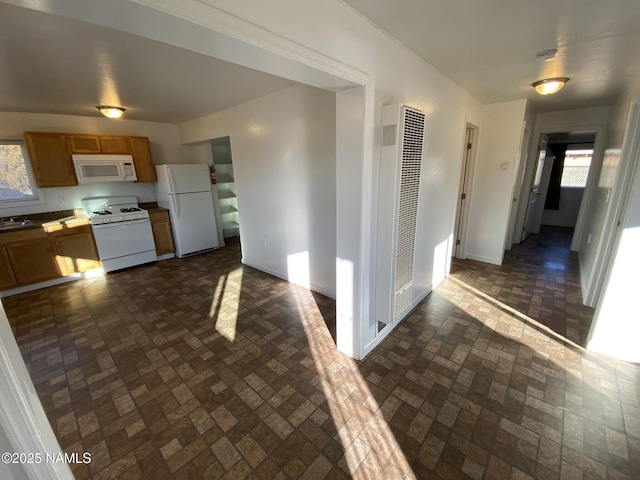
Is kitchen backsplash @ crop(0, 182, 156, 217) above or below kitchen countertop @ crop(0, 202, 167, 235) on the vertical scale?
above

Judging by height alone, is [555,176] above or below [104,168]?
below

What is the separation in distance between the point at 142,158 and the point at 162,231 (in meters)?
1.23

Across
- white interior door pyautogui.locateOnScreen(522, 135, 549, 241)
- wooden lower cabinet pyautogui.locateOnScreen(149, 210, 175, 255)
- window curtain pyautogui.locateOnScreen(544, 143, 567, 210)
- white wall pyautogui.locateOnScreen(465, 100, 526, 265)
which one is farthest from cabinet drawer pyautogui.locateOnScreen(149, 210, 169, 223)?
window curtain pyautogui.locateOnScreen(544, 143, 567, 210)

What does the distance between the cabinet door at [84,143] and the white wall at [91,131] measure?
0.30m

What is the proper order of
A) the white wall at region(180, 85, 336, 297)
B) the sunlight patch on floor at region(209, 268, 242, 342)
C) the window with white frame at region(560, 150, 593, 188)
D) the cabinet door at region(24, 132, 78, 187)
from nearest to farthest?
the sunlight patch on floor at region(209, 268, 242, 342), the white wall at region(180, 85, 336, 297), the cabinet door at region(24, 132, 78, 187), the window with white frame at region(560, 150, 593, 188)

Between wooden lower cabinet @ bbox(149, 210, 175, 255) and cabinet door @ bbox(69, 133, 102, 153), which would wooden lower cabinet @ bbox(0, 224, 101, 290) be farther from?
cabinet door @ bbox(69, 133, 102, 153)

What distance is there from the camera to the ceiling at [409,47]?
60.1 inches

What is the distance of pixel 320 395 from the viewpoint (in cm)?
188

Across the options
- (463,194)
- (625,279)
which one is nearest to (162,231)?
(463,194)

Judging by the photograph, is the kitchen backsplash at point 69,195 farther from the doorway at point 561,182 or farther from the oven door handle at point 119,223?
the doorway at point 561,182

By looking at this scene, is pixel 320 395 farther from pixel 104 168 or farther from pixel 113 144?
pixel 113 144

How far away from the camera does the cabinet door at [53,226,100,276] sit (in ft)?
12.0

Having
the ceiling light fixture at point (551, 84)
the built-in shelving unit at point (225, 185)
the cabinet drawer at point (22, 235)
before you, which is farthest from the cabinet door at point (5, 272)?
the ceiling light fixture at point (551, 84)

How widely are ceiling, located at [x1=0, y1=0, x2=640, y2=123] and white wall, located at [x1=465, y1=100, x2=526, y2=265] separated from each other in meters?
0.36
